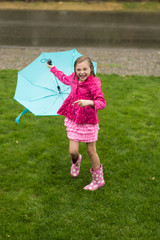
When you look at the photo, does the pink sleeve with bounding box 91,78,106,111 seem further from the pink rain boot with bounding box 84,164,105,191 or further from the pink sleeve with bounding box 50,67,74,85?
the pink rain boot with bounding box 84,164,105,191

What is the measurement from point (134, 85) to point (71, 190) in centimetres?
407

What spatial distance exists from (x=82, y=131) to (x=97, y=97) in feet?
1.74

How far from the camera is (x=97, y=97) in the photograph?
133 inches

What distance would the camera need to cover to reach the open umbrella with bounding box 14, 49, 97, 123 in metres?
3.86

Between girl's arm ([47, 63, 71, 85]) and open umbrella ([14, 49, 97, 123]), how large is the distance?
176mm

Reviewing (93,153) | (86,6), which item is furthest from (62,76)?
(86,6)

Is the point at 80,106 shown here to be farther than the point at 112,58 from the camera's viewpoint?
No

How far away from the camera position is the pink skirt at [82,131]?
371 centimetres

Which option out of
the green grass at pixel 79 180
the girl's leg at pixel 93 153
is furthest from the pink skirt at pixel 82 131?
the green grass at pixel 79 180

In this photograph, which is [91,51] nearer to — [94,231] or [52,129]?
[52,129]

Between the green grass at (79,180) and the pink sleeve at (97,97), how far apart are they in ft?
4.17

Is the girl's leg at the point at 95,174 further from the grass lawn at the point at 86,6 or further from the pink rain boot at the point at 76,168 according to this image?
the grass lawn at the point at 86,6

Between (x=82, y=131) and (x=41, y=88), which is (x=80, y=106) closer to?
(x=82, y=131)

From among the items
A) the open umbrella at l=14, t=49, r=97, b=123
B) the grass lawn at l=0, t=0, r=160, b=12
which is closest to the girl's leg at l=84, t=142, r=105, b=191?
the open umbrella at l=14, t=49, r=97, b=123
